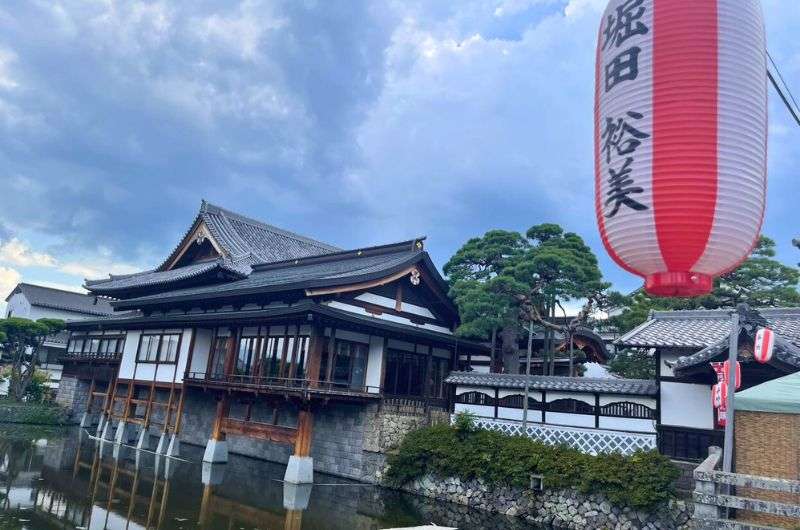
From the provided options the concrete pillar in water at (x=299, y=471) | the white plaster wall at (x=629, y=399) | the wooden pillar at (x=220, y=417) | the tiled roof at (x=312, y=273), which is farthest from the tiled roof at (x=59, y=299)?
the white plaster wall at (x=629, y=399)

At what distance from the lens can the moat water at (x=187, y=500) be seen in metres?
12.8

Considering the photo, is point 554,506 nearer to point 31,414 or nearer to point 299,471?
point 299,471

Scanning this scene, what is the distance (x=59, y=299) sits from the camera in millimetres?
55000

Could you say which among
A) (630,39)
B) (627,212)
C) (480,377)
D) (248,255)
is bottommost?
(480,377)

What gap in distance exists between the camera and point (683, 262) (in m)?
4.98

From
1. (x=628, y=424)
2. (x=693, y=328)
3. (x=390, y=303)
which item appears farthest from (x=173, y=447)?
(x=693, y=328)

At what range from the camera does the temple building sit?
61.2ft

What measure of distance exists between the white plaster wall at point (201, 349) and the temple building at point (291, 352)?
4 centimetres

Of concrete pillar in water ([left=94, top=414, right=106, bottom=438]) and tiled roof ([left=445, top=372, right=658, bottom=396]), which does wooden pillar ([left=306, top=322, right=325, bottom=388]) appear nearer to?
tiled roof ([left=445, top=372, right=658, bottom=396])

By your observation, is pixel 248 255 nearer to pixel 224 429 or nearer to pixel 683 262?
pixel 224 429

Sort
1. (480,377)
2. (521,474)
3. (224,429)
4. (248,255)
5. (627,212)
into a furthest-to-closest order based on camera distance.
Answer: (248,255), (224,429), (480,377), (521,474), (627,212)

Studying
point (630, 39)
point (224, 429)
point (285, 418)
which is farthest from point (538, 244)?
point (630, 39)

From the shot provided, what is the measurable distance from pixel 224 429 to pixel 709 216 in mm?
19545

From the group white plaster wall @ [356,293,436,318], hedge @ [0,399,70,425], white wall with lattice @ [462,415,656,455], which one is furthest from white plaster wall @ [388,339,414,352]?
hedge @ [0,399,70,425]
